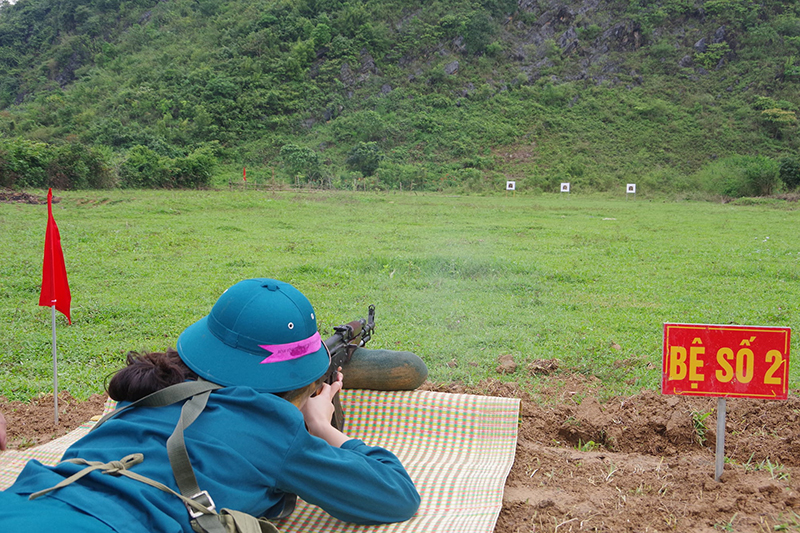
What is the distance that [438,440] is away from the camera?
279 cm

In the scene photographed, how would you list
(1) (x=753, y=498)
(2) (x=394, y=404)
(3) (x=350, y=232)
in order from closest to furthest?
1. (1) (x=753, y=498)
2. (2) (x=394, y=404)
3. (3) (x=350, y=232)

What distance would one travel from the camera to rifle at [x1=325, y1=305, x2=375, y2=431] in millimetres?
2357

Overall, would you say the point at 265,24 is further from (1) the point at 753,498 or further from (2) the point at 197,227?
(1) the point at 753,498

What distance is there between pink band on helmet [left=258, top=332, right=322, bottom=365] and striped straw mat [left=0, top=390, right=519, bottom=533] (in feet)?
2.52

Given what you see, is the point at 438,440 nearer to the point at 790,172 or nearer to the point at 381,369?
the point at 381,369

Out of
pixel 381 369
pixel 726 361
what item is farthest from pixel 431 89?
pixel 726 361

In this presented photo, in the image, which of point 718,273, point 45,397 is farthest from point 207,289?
point 718,273

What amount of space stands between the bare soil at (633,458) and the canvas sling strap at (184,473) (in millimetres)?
1058

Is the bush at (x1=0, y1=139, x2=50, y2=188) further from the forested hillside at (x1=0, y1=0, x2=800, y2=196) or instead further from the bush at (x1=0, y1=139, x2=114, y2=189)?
the forested hillside at (x1=0, y1=0, x2=800, y2=196)

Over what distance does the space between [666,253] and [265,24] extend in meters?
40.4

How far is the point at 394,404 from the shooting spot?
286 centimetres

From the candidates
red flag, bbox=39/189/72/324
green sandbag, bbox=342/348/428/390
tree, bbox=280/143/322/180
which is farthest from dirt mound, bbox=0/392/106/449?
tree, bbox=280/143/322/180

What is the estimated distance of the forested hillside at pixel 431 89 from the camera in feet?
103

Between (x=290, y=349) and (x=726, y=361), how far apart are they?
1.55m
